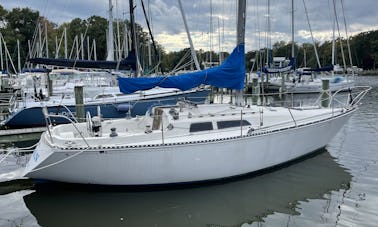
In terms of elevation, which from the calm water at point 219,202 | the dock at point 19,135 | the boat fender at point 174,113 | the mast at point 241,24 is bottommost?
the calm water at point 219,202

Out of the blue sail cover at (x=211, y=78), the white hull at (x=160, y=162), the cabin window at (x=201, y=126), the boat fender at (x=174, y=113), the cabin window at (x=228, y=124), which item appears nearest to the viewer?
the white hull at (x=160, y=162)

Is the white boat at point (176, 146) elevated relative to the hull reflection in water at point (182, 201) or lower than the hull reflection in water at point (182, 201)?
elevated

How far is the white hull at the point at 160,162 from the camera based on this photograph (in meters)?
9.28

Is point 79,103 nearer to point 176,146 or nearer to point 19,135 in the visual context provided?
point 19,135

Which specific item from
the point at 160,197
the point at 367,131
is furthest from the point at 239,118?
the point at 367,131

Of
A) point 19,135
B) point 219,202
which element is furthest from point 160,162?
point 19,135

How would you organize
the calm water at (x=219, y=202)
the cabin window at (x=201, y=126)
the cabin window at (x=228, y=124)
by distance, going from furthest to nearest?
the cabin window at (x=228, y=124) < the cabin window at (x=201, y=126) < the calm water at (x=219, y=202)

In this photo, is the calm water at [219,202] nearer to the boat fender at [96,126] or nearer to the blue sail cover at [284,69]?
the boat fender at [96,126]

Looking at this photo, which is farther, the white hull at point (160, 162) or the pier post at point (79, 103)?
the pier post at point (79, 103)

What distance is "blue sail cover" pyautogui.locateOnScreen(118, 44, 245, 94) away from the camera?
11609 millimetres

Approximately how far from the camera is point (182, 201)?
9555 millimetres

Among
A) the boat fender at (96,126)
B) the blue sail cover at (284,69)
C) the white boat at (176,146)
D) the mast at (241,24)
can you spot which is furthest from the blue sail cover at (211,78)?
the blue sail cover at (284,69)

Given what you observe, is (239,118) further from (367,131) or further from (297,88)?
(297,88)

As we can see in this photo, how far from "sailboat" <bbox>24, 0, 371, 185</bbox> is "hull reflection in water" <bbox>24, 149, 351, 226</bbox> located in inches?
14.8
